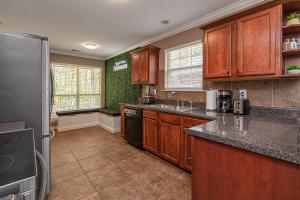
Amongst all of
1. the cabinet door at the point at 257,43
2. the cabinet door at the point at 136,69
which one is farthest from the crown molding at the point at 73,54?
the cabinet door at the point at 257,43

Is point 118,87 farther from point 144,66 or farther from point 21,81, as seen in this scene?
point 21,81

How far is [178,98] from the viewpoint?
10.6 ft

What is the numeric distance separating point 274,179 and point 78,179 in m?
2.25

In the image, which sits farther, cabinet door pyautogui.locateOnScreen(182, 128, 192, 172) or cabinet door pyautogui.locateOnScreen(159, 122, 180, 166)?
cabinet door pyautogui.locateOnScreen(159, 122, 180, 166)

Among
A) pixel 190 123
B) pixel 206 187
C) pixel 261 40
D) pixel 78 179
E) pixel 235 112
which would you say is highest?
pixel 261 40

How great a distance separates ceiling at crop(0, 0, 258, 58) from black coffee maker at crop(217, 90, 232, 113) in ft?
4.34

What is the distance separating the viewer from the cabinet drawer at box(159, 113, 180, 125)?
241cm

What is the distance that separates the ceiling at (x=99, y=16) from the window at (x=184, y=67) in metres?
0.49

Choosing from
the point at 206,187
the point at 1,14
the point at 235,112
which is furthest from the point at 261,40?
the point at 1,14

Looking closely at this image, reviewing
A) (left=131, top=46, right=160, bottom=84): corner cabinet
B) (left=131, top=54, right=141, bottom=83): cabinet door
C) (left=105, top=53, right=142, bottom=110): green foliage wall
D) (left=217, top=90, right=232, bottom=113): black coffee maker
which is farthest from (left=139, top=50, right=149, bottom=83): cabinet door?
(left=217, top=90, right=232, bottom=113): black coffee maker

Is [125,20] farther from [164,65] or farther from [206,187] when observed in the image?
[206,187]

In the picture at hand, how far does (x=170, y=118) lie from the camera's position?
2521 mm

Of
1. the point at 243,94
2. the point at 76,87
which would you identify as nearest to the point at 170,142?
the point at 243,94

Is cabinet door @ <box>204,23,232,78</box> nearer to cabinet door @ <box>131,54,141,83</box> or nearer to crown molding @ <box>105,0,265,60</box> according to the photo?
crown molding @ <box>105,0,265,60</box>
